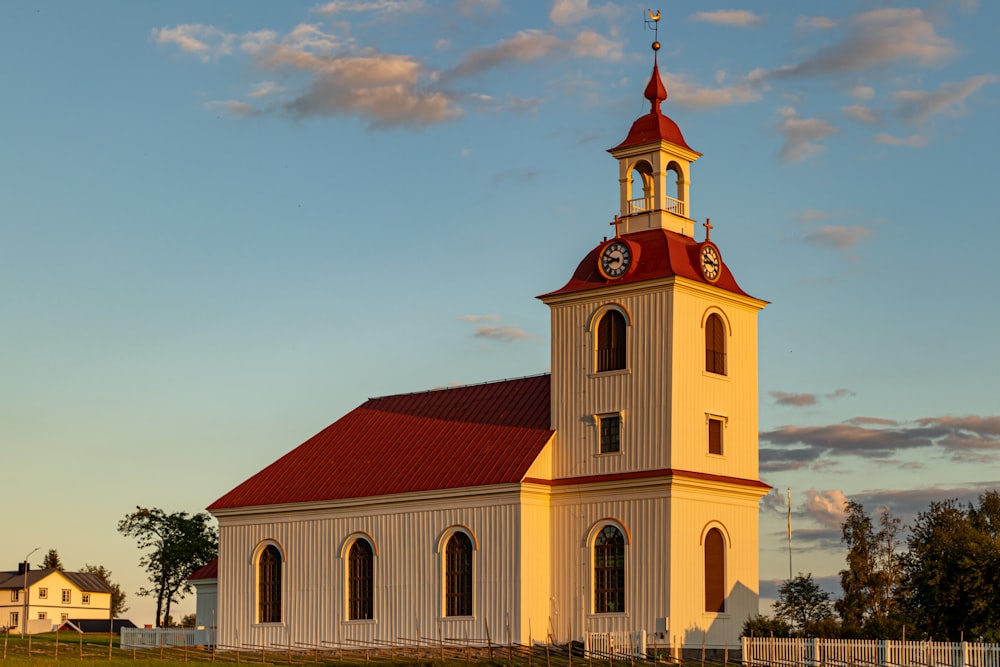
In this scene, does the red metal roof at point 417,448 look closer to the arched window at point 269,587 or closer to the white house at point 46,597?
the arched window at point 269,587

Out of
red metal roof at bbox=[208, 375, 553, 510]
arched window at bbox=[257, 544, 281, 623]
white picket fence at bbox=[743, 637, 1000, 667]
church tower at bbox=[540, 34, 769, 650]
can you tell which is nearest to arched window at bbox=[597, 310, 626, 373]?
church tower at bbox=[540, 34, 769, 650]

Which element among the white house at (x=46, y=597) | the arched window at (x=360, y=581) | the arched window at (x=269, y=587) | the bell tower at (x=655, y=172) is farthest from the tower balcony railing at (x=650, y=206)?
the white house at (x=46, y=597)

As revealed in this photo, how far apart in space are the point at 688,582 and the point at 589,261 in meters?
12.3

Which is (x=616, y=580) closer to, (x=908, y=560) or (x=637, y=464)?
(x=637, y=464)

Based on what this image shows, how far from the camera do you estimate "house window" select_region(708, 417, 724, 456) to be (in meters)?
57.9

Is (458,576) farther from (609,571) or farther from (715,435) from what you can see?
(715,435)

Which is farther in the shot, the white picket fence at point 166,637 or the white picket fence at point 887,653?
the white picket fence at point 166,637

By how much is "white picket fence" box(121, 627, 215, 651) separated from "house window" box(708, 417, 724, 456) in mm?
22962

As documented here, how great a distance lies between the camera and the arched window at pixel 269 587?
214 ft

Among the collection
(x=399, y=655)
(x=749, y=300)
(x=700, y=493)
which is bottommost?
(x=399, y=655)

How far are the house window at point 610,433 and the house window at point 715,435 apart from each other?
3.20m

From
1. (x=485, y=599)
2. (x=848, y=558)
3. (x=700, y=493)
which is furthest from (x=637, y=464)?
(x=848, y=558)

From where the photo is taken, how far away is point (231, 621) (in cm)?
6631

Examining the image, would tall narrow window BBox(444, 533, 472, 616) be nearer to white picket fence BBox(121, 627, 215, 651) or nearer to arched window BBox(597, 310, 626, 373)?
arched window BBox(597, 310, 626, 373)
